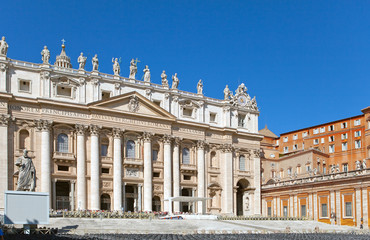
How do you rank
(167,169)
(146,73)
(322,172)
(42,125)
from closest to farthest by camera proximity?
(42,125) → (167,169) → (146,73) → (322,172)

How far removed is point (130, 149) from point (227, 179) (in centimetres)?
1531

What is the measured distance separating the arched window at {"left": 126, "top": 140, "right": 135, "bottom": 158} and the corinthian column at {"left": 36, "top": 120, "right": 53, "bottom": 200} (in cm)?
1045

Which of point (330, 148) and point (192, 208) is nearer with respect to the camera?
point (192, 208)

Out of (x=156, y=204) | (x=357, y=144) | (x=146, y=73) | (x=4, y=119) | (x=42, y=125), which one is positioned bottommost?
(x=156, y=204)

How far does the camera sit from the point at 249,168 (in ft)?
259

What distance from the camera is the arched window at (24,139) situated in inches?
2391

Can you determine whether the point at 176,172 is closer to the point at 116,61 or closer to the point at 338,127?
the point at 116,61

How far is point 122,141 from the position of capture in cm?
6688

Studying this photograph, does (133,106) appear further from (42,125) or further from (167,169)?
(42,125)

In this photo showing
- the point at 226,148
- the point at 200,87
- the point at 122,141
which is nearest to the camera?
the point at 122,141

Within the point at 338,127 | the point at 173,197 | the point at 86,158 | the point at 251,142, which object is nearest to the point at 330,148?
the point at 338,127

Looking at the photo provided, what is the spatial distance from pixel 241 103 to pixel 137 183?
22.1 meters

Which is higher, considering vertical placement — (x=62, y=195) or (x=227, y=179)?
(x=227, y=179)

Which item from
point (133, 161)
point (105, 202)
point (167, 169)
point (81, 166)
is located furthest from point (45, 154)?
point (167, 169)
